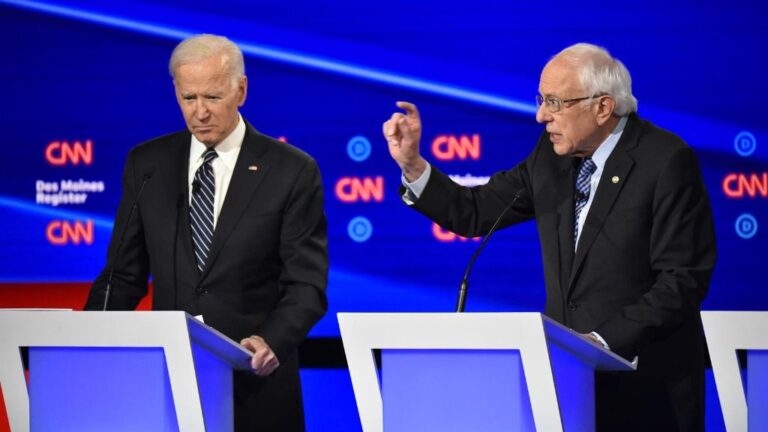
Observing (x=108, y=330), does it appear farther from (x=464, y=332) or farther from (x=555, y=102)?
(x=555, y=102)

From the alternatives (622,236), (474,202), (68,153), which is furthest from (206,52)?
(68,153)

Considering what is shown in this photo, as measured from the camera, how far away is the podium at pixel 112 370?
8.79 feet

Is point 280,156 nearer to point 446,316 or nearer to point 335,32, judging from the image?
point 446,316

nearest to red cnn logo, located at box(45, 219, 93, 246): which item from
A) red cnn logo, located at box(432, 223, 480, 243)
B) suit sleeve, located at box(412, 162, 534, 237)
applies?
red cnn logo, located at box(432, 223, 480, 243)

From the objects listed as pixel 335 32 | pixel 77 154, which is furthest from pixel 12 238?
pixel 335 32

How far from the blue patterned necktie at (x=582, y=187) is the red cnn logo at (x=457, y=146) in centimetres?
151

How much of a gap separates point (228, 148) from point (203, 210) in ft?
0.70

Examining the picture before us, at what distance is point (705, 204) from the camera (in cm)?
323

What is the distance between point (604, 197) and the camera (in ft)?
10.7

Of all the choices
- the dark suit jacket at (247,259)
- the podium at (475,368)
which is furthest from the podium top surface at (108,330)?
the dark suit jacket at (247,259)

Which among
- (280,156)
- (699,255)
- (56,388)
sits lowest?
(56,388)

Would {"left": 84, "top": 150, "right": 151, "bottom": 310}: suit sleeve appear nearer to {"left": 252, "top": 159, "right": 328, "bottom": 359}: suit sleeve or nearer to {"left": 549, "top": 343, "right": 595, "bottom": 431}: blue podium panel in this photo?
{"left": 252, "top": 159, "right": 328, "bottom": 359}: suit sleeve

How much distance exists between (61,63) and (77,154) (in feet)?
1.27

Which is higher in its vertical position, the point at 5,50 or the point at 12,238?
the point at 5,50
